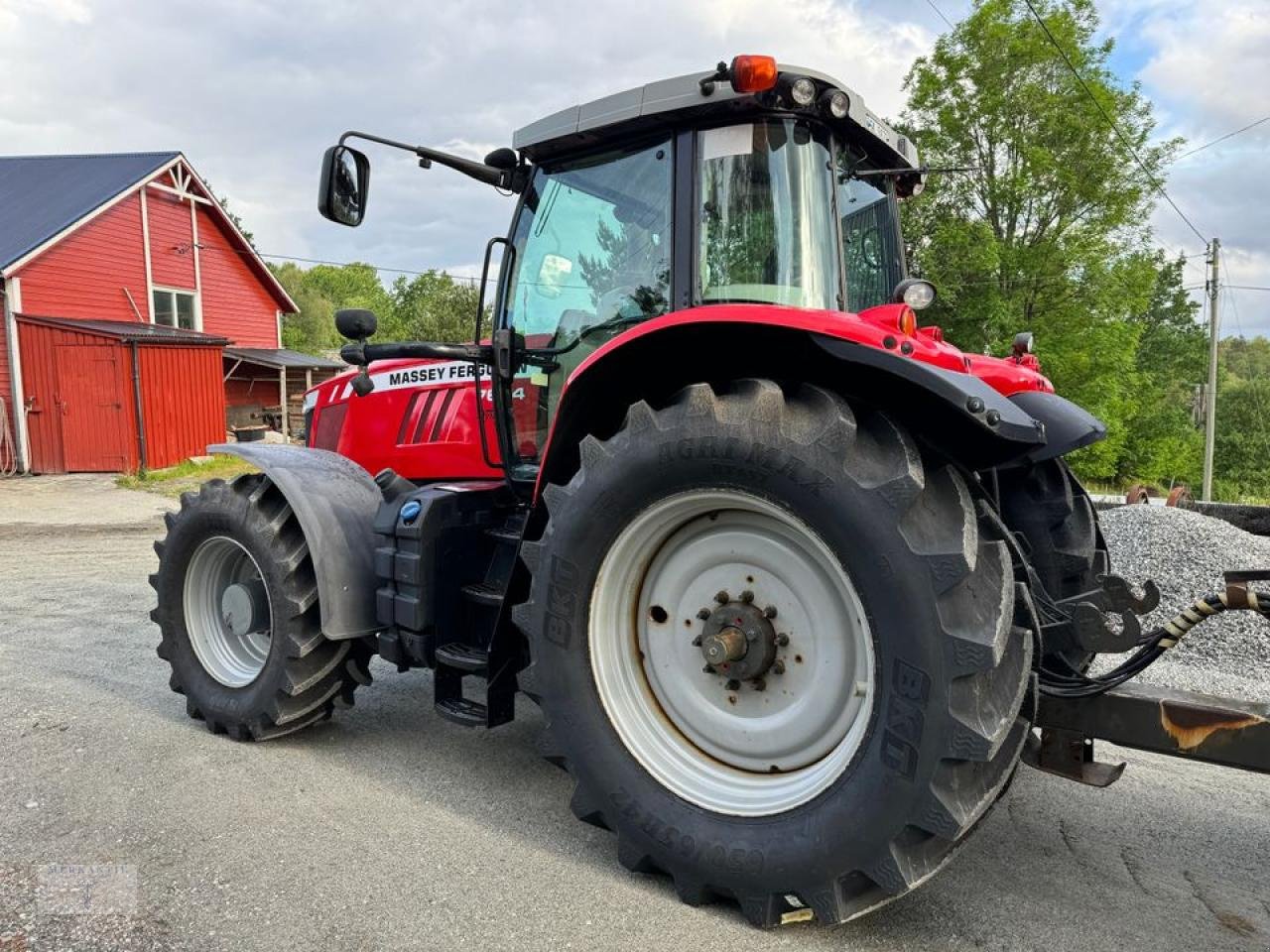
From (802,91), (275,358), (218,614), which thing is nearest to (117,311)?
(275,358)

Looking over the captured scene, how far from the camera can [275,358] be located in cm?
2184

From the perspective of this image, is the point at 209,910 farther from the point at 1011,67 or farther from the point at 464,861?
the point at 1011,67

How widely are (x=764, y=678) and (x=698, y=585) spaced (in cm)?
34

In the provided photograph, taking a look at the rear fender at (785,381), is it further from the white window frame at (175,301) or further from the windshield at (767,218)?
the white window frame at (175,301)

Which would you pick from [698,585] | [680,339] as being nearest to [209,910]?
[698,585]

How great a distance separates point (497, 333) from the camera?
3.56m

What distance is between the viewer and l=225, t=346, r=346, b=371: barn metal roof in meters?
21.4

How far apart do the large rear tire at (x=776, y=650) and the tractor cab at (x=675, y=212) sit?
57 centimetres

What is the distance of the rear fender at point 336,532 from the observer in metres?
3.59

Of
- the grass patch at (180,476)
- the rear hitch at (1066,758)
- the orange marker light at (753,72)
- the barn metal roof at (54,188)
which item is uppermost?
the barn metal roof at (54,188)

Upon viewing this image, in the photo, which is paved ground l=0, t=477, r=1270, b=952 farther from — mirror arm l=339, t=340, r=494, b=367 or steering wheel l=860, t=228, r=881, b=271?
steering wheel l=860, t=228, r=881, b=271

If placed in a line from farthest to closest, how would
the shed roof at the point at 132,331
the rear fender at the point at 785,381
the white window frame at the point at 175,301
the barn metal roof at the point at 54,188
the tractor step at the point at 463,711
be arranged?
the white window frame at the point at 175,301
the barn metal roof at the point at 54,188
the shed roof at the point at 132,331
the tractor step at the point at 463,711
the rear fender at the point at 785,381

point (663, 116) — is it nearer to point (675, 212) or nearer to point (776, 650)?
point (675, 212)

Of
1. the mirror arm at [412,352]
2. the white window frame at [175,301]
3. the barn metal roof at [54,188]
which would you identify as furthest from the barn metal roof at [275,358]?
the mirror arm at [412,352]
